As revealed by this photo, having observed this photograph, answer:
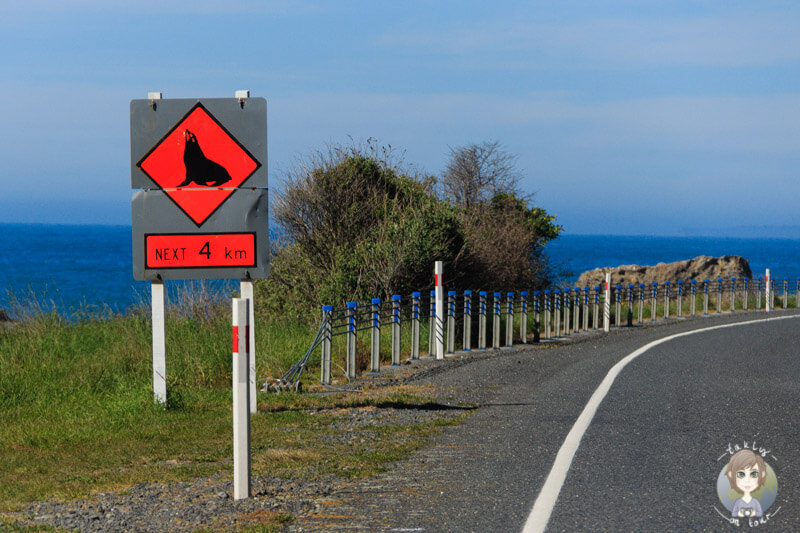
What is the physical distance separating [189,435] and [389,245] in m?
14.6

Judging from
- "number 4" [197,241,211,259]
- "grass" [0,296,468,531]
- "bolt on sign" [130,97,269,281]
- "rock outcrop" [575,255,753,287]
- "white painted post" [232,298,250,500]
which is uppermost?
"bolt on sign" [130,97,269,281]

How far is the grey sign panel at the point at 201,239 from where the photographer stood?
1011cm

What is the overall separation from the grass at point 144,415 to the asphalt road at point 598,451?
630mm

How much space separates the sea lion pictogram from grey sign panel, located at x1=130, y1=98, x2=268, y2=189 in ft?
0.92

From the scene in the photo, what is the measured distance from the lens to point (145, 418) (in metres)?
10.7

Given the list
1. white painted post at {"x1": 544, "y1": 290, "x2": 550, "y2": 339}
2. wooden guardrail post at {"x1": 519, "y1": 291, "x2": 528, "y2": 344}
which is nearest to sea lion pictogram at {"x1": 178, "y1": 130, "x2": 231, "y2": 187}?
wooden guardrail post at {"x1": 519, "y1": 291, "x2": 528, "y2": 344}

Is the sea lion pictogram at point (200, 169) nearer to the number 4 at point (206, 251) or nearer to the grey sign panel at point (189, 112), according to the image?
the grey sign panel at point (189, 112)

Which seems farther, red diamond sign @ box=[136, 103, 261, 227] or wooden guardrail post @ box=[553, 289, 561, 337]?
wooden guardrail post @ box=[553, 289, 561, 337]

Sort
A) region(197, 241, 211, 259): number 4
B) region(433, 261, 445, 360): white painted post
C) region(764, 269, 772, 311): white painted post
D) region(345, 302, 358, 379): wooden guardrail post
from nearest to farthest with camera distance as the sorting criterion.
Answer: region(197, 241, 211, 259): number 4 → region(345, 302, 358, 379): wooden guardrail post → region(433, 261, 445, 360): white painted post → region(764, 269, 772, 311): white painted post

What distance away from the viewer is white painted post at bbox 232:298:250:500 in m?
6.54

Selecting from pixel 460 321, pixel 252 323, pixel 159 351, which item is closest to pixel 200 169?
pixel 252 323

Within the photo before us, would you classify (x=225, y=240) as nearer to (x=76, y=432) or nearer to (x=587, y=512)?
(x=76, y=432)

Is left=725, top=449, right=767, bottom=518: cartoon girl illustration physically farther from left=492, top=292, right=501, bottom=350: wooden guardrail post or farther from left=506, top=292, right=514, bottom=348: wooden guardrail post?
left=506, top=292, right=514, bottom=348: wooden guardrail post

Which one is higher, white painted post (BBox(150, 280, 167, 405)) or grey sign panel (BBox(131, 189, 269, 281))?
grey sign panel (BBox(131, 189, 269, 281))
